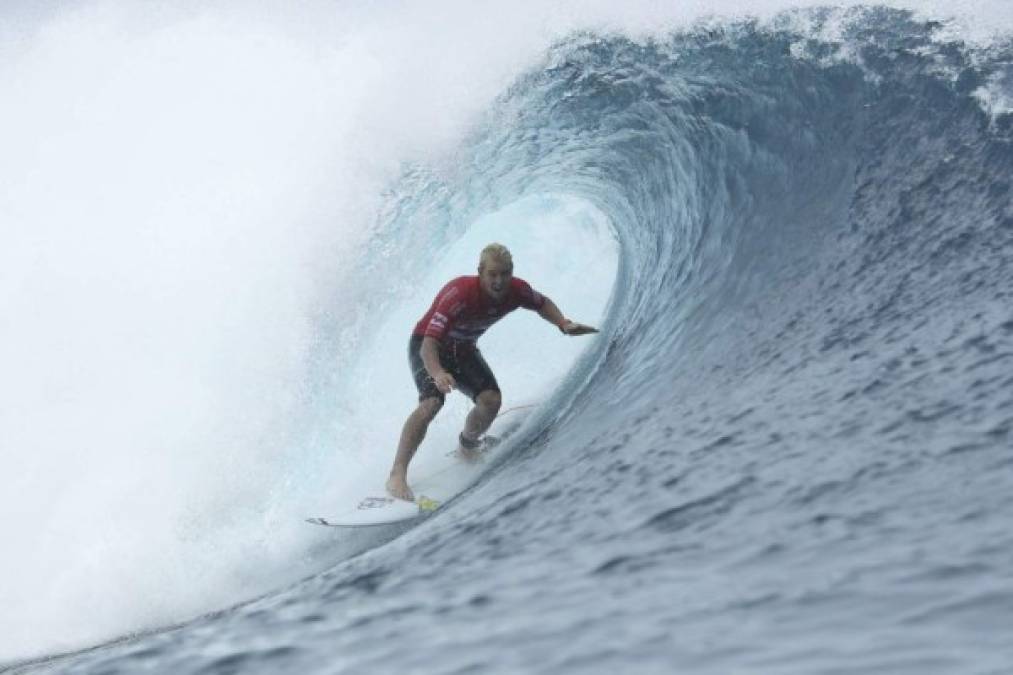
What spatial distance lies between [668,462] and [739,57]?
5.68 m

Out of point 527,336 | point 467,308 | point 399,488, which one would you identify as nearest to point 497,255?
point 467,308

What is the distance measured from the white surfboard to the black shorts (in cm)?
47

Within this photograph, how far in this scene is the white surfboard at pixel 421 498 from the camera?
6480 millimetres

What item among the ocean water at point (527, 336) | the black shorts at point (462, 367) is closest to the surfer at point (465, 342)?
the black shorts at point (462, 367)

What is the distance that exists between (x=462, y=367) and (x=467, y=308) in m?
0.46

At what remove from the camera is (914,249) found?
19.6 ft

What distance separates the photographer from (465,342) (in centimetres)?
735

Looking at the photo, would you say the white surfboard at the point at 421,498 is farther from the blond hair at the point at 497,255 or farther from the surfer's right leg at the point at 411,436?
the blond hair at the point at 497,255

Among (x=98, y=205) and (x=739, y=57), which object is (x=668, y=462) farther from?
(x=98, y=205)

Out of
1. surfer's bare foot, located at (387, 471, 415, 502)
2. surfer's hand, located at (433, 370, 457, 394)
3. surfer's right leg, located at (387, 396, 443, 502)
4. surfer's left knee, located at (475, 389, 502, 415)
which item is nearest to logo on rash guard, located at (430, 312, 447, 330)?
surfer's right leg, located at (387, 396, 443, 502)

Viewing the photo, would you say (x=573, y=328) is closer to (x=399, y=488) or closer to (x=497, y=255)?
(x=497, y=255)

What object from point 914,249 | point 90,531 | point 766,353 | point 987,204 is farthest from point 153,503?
point 987,204

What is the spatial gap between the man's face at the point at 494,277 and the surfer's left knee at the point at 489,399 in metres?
0.70

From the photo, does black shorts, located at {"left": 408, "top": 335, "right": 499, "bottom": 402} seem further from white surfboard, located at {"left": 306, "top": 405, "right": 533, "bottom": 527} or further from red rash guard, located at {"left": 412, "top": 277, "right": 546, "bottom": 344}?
white surfboard, located at {"left": 306, "top": 405, "right": 533, "bottom": 527}
